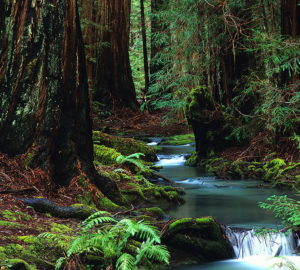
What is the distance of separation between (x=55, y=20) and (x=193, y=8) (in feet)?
22.0

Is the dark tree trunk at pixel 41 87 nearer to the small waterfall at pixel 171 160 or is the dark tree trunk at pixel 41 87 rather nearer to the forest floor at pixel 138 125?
the small waterfall at pixel 171 160

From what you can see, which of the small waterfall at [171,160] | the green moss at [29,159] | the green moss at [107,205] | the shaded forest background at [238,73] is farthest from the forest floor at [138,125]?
the green moss at [29,159]

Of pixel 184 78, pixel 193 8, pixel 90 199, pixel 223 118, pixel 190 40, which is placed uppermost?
pixel 193 8

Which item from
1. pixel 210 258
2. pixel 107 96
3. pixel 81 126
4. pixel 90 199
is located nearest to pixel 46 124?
pixel 81 126

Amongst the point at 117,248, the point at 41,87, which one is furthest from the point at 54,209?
the point at 41,87

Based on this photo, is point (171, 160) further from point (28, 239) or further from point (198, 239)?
point (28, 239)

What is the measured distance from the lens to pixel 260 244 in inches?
210

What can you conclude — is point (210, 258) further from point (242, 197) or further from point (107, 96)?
point (107, 96)

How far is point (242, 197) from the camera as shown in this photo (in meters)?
7.96

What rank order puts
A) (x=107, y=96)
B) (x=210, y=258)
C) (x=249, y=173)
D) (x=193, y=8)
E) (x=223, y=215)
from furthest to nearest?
1. (x=107, y=96)
2. (x=193, y=8)
3. (x=249, y=173)
4. (x=223, y=215)
5. (x=210, y=258)

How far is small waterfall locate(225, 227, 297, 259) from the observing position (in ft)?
17.0

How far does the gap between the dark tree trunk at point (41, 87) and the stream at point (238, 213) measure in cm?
201

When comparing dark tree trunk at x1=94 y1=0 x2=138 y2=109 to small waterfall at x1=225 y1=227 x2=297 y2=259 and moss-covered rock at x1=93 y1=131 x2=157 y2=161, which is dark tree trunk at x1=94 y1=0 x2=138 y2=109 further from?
small waterfall at x1=225 y1=227 x2=297 y2=259

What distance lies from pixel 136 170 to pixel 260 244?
4.23m
